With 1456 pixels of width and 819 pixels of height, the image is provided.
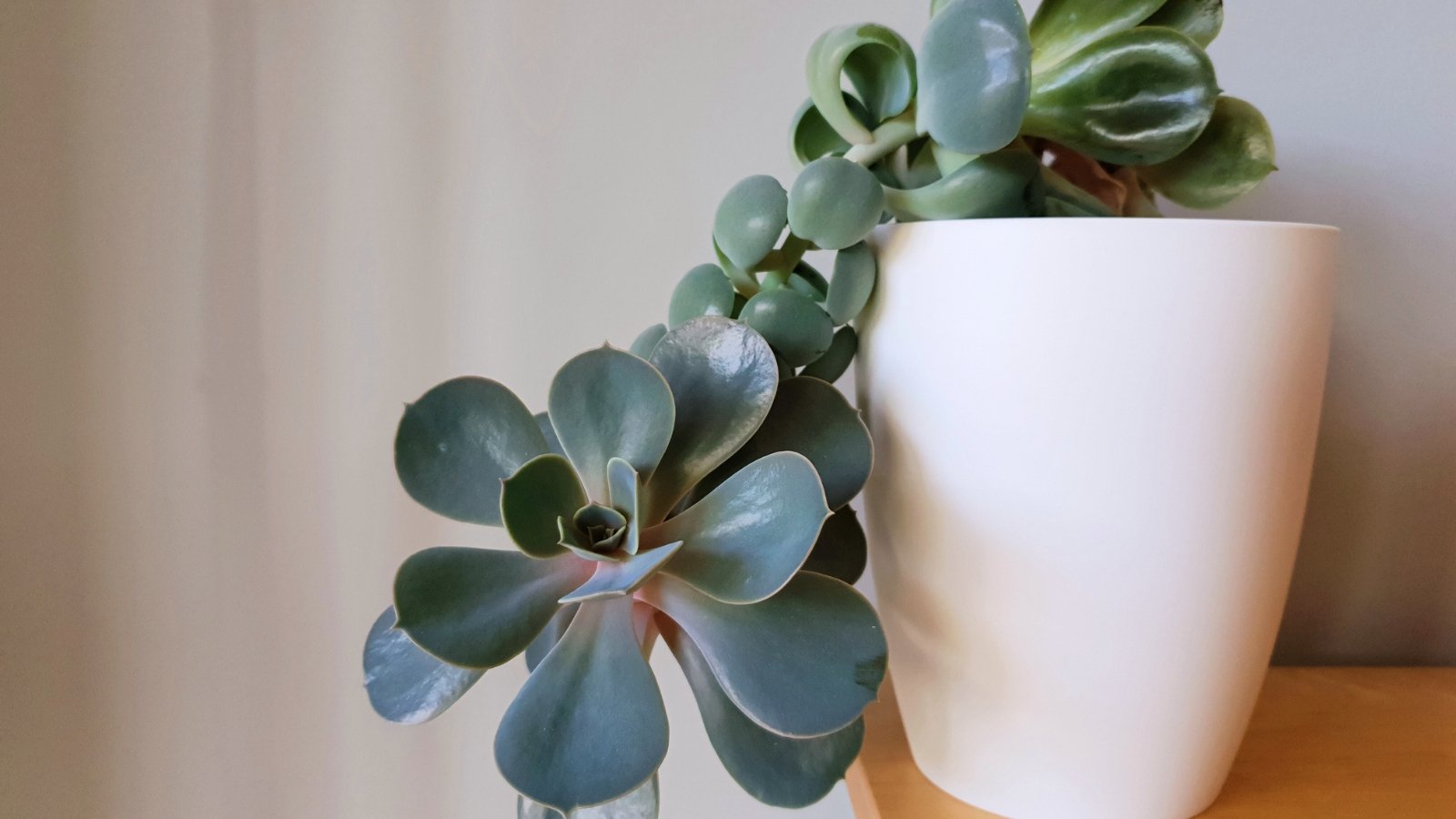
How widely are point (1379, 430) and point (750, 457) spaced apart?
464mm

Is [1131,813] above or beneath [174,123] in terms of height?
beneath

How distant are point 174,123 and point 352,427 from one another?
21cm

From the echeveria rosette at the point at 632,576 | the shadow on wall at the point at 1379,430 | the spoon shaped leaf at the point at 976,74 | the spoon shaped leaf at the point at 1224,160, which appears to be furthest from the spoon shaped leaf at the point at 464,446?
the shadow on wall at the point at 1379,430

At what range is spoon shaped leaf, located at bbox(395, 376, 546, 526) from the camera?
1.16 ft

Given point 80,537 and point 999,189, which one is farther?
point 80,537

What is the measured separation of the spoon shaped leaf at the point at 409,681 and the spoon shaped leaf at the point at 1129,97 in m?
0.34

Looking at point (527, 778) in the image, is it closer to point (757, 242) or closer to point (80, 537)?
point (757, 242)

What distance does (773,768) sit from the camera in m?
0.36

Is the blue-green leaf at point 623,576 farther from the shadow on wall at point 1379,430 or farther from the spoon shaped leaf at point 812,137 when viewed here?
the shadow on wall at point 1379,430

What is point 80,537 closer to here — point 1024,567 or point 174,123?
point 174,123

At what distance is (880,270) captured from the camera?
1.30 feet

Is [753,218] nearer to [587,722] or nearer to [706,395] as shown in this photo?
[706,395]

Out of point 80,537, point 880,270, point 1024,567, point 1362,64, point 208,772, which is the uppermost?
point 1362,64

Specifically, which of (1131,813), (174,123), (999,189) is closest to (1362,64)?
(999,189)
